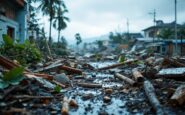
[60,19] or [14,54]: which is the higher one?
[60,19]

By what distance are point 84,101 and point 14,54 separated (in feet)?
20.5

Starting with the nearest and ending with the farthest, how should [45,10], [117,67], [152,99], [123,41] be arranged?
[152,99] → [117,67] → [45,10] → [123,41]

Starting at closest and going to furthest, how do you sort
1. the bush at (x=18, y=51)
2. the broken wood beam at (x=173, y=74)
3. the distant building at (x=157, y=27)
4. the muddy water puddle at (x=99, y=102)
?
the muddy water puddle at (x=99, y=102)
the broken wood beam at (x=173, y=74)
the bush at (x=18, y=51)
the distant building at (x=157, y=27)

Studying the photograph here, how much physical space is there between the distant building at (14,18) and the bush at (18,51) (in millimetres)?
1878

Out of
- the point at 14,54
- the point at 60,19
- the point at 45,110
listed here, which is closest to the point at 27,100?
the point at 45,110

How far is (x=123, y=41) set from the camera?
226 ft

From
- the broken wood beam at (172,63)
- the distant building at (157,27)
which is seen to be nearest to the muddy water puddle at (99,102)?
the broken wood beam at (172,63)

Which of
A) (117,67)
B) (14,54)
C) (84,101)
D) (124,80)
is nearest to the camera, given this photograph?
(84,101)

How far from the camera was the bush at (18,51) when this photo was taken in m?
12.1

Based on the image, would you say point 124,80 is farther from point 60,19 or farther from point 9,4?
point 60,19

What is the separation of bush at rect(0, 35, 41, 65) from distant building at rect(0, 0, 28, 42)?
6.16 feet

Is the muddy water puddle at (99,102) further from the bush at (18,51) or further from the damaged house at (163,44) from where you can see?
the damaged house at (163,44)

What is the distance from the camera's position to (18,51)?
12.6 m

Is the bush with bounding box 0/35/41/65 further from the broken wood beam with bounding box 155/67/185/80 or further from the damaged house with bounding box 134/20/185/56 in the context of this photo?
the damaged house with bounding box 134/20/185/56
